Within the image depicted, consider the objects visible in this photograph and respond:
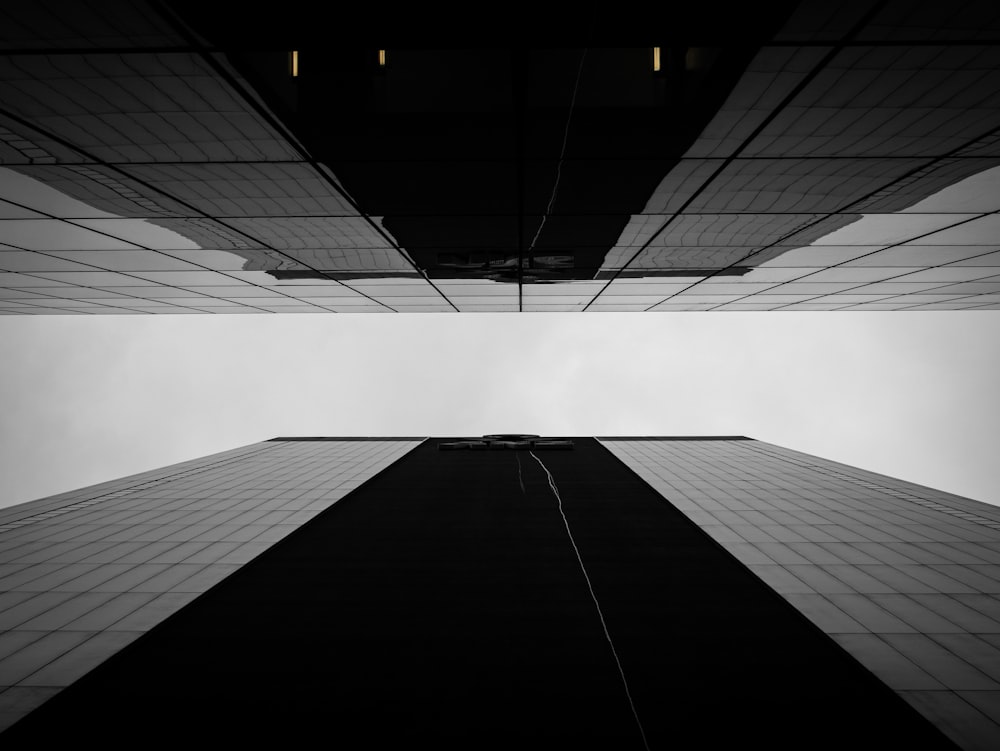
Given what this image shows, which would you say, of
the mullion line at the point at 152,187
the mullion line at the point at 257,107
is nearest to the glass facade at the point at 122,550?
the mullion line at the point at 152,187

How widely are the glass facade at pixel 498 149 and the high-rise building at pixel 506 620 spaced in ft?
6.78

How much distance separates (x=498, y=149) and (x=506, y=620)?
2.12 meters

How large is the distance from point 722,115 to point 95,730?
315cm

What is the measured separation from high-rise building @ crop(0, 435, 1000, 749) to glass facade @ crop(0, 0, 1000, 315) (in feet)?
6.78

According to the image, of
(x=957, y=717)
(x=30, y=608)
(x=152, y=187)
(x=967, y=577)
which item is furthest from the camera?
(x=967, y=577)

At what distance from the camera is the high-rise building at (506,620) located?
1.59 meters

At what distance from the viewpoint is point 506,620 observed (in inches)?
84.4

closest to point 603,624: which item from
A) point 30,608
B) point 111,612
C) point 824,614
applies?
point 824,614

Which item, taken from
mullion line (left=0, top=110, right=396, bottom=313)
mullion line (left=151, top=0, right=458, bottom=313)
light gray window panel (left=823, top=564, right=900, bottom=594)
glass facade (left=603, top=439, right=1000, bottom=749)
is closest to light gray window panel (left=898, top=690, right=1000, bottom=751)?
glass facade (left=603, top=439, right=1000, bottom=749)

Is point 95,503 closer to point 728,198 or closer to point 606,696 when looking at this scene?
point 606,696

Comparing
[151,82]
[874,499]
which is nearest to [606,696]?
[151,82]

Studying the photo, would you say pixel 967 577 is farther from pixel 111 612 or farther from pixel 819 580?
pixel 111 612

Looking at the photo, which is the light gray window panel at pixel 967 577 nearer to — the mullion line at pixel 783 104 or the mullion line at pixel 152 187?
the mullion line at pixel 783 104

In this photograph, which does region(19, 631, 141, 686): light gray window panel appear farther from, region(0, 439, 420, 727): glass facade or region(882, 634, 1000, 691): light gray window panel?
region(882, 634, 1000, 691): light gray window panel
